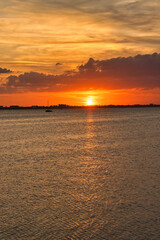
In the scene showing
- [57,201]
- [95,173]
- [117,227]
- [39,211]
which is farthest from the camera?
[95,173]

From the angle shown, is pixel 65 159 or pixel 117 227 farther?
pixel 65 159

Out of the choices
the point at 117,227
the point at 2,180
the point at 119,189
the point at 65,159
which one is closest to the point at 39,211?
the point at 117,227

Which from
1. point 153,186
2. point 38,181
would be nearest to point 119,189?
point 153,186

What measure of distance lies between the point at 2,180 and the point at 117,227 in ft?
39.5

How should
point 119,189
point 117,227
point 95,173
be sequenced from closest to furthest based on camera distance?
point 117,227, point 119,189, point 95,173

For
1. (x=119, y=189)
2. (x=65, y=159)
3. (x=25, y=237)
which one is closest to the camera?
(x=25, y=237)

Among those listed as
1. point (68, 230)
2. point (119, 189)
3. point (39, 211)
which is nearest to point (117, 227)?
point (68, 230)

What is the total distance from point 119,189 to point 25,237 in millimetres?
9058

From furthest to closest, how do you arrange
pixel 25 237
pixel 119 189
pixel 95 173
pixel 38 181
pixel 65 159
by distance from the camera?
pixel 65 159 < pixel 95 173 < pixel 38 181 < pixel 119 189 < pixel 25 237

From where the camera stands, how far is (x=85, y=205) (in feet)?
55.3

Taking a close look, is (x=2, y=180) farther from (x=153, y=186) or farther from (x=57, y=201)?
(x=153, y=186)

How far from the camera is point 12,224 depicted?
14.2 metres

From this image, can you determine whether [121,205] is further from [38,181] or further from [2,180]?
[2,180]

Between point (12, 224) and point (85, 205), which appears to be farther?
point (85, 205)
